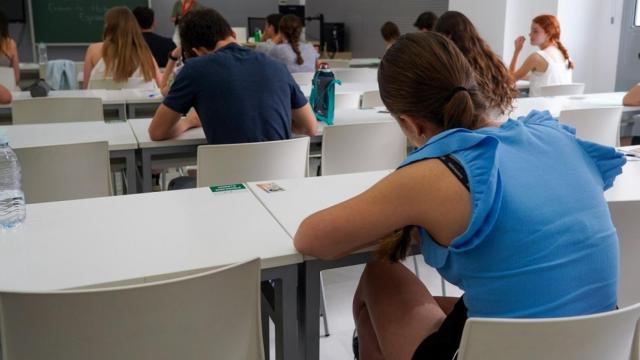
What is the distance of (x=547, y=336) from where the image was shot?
95cm

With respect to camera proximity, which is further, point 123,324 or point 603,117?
point 603,117

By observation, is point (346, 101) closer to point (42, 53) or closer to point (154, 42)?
point (154, 42)

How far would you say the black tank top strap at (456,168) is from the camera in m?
1.09

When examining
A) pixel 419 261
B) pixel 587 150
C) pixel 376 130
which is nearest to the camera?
pixel 587 150

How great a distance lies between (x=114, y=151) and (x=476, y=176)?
1.88 m

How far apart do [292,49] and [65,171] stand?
3788 mm

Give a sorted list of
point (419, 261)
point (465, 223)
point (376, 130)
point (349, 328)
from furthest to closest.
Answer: point (419, 261) < point (376, 130) < point (349, 328) < point (465, 223)

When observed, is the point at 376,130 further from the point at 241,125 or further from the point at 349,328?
the point at 349,328

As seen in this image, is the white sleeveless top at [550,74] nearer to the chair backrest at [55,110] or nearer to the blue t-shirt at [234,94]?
the blue t-shirt at [234,94]

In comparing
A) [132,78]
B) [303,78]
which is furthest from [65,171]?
[303,78]

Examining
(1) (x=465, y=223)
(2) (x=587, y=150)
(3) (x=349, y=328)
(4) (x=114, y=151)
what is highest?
(2) (x=587, y=150)

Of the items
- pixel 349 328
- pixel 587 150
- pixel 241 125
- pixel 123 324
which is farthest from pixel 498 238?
pixel 241 125

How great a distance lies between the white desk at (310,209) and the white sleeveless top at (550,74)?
3424 millimetres

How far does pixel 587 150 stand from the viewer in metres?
1.25
